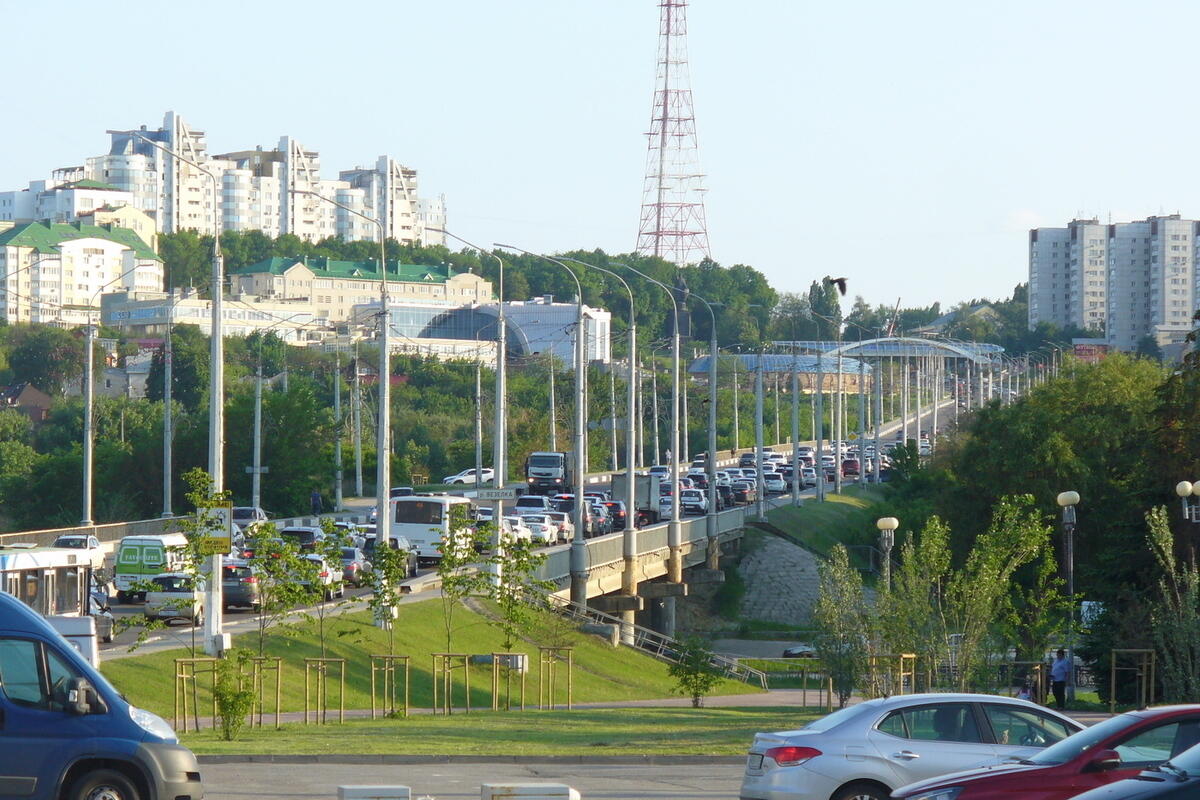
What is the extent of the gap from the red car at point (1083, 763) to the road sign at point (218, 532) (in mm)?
13553

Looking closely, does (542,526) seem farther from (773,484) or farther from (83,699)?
(83,699)

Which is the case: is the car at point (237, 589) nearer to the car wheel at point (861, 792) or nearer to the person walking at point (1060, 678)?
the person walking at point (1060, 678)

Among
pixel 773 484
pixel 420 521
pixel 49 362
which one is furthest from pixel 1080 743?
pixel 49 362

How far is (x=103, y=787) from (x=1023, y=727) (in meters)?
7.77

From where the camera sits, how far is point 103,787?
47.8 feet

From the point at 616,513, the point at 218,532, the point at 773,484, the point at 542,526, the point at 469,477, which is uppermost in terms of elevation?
the point at 218,532

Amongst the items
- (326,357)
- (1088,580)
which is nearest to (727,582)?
(1088,580)

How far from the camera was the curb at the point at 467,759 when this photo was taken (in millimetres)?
21125

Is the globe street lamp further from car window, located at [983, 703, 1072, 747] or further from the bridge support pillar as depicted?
car window, located at [983, 703, 1072, 747]

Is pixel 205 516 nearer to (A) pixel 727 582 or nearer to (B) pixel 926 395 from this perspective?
(A) pixel 727 582

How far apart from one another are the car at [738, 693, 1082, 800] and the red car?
1.10 m

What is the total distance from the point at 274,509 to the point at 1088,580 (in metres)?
40.2

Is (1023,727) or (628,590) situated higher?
(1023,727)

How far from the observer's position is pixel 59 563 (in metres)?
35.2
